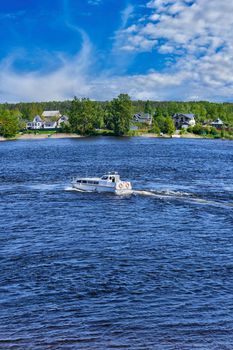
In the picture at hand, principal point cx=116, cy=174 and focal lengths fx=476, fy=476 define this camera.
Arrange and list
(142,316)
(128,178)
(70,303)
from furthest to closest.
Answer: (128,178), (70,303), (142,316)

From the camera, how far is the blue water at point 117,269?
92.5 feet

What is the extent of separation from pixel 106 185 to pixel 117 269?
38.5m

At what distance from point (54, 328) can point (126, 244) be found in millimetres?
18789

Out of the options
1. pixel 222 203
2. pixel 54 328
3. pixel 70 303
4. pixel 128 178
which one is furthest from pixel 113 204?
pixel 54 328

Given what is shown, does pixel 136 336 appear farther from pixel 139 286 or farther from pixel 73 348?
pixel 139 286

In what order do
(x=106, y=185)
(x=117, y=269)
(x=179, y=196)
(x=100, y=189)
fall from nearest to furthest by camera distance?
(x=117, y=269) → (x=179, y=196) → (x=106, y=185) → (x=100, y=189)

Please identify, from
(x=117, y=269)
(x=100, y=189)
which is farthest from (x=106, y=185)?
(x=117, y=269)

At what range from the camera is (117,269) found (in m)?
39.6

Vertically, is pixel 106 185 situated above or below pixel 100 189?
above

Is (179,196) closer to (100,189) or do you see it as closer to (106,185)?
(106,185)

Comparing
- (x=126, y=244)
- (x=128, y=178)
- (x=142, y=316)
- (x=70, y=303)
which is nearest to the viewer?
(x=142, y=316)

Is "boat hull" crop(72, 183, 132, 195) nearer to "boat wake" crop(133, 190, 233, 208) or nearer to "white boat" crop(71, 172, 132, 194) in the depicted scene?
"white boat" crop(71, 172, 132, 194)

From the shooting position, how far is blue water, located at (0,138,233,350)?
28188 mm

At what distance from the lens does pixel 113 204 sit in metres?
68.1
